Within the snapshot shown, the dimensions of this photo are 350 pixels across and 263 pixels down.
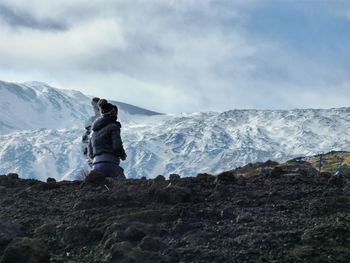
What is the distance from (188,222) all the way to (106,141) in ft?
32.7

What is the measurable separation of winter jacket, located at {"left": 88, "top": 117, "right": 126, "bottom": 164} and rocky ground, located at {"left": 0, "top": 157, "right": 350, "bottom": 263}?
4.87 meters

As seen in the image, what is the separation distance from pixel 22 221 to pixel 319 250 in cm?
566

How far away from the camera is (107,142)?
2234cm

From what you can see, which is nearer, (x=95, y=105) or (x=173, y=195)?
(x=173, y=195)

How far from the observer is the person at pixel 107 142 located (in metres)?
22.0

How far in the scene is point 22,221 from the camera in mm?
14062

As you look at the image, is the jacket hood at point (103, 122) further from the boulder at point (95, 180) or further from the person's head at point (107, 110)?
the boulder at point (95, 180)

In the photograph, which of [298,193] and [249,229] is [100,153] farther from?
[249,229]

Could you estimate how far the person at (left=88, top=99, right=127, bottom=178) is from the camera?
22.0 metres

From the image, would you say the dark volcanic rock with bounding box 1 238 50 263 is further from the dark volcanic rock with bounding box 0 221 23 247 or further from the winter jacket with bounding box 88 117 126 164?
the winter jacket with bounding box 88 117 126 164

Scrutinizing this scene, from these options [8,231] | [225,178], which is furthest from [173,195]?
[8,231]

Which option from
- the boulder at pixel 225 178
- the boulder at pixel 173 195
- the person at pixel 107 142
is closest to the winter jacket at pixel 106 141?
the person at pixel 107 142

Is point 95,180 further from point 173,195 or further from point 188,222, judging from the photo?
point 188,222

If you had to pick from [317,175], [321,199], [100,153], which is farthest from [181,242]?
[100,153]
